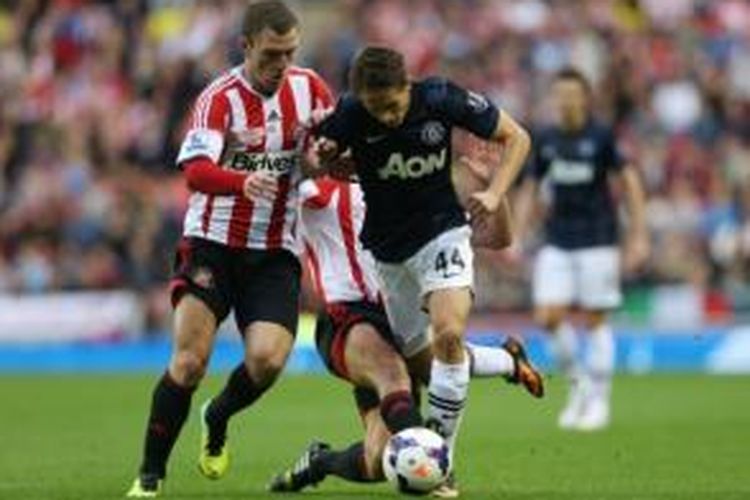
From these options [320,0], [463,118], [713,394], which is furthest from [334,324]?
[320,0]

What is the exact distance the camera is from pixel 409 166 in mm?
10688

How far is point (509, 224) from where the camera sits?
1116cm

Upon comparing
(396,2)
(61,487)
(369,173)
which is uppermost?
(396,2)

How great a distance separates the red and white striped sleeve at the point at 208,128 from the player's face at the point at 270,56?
0.20 m

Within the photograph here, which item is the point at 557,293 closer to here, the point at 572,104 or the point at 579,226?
the point at 579,226

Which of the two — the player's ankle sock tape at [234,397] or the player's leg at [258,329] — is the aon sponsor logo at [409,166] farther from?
the player's ankle sock tape at [234,397]

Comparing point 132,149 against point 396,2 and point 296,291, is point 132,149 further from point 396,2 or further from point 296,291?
point 296,291

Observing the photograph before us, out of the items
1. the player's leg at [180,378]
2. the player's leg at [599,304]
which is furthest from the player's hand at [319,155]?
the player's leg at [599,304]

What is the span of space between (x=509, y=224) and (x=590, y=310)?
644 centimetres

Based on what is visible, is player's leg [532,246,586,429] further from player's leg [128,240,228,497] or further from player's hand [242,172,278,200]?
player's hand [242,172,278,200]

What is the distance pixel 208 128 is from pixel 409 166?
1045 millimetres

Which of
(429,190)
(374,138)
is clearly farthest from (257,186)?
(429,190)

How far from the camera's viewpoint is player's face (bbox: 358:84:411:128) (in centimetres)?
1041

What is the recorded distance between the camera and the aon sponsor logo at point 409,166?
10680mm
